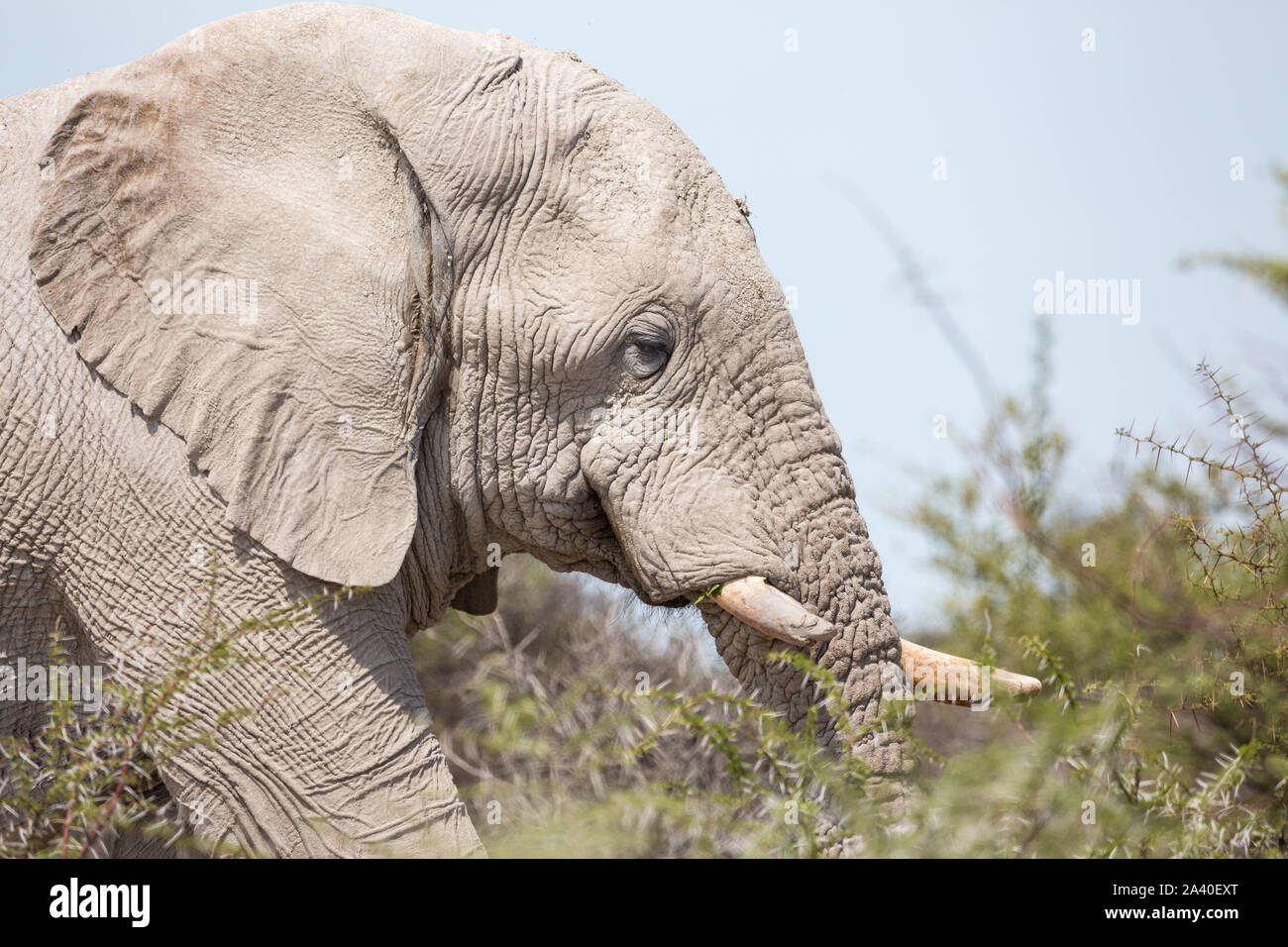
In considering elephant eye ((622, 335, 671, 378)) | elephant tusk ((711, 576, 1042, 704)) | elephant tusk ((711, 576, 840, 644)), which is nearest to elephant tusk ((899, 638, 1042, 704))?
elephant tusk ((711, 576, 1042, 704))

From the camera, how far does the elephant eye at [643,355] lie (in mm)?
3850

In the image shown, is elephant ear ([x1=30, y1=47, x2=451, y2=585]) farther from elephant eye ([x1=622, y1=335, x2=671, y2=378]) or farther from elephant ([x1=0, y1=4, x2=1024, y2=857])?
Answer: elephant eye ([x1=622, y1=335, x2=671, y2=378])

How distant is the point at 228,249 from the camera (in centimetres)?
371

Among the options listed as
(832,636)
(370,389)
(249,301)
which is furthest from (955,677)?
(249,301)

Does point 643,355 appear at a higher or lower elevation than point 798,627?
higher

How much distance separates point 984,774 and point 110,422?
7.23 ft

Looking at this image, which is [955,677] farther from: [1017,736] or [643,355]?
[643,355]

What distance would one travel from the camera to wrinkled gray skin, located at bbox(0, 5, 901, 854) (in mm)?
3646

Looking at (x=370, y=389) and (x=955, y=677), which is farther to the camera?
(x=955, y=677)

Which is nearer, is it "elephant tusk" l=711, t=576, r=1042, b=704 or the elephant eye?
"elephant tusk" l=711, t=576, r=1042, b=704

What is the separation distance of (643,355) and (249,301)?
97 cm

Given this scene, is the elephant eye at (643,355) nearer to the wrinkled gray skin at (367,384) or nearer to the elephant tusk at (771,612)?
the wrinkled gray skin at (367,384)

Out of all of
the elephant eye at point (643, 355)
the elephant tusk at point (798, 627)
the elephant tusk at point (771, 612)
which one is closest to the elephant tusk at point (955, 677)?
the elephant tusk at point (798, 627)

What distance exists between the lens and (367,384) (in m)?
3.69
